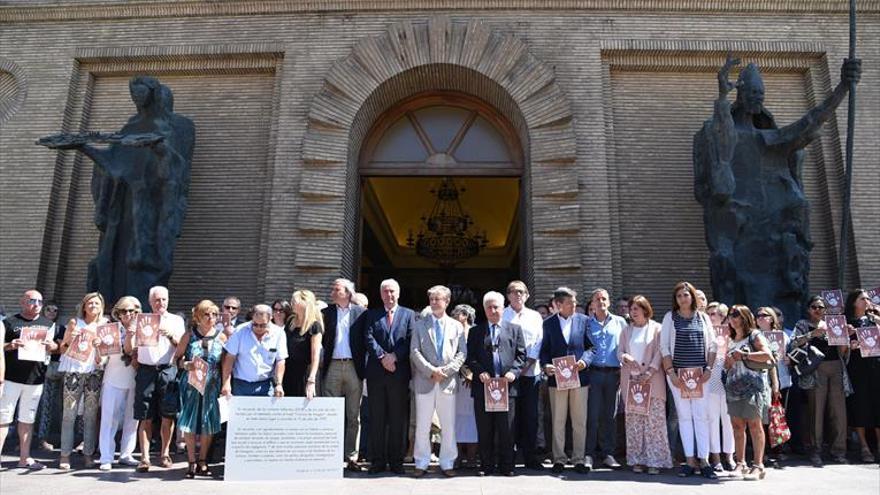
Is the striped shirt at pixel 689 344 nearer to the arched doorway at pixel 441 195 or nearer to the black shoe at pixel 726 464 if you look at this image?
the black shoe at pixel 726 464

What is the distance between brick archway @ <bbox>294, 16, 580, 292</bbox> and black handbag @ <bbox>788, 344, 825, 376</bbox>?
3.64m

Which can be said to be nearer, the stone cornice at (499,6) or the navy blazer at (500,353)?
the navy blazer at (500,353)

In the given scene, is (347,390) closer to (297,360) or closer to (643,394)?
(297,360)

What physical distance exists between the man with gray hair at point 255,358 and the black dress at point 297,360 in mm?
181

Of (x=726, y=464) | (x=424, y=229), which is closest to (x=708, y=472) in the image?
(x=726, y=464)

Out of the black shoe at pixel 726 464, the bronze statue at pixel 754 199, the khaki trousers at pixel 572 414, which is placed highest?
the bronze statue at pixel 754 199

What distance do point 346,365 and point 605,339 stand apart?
2613 millimetres

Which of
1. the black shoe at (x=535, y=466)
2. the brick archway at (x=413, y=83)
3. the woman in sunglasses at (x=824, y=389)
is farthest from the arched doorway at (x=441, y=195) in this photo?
the black shoe at (x=535, y=466)

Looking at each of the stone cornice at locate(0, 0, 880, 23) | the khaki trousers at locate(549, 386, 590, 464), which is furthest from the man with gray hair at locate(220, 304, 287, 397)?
the stone cornice at locate(0, 0, 880, 23)

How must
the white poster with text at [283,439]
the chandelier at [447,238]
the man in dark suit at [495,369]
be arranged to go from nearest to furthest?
1. the white poster with text at [283,439]
2. the man in dark suit at [495,369]
3. the chandelier at [447,238]

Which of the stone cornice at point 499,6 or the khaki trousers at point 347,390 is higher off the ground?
the stone cornice at point 499,6

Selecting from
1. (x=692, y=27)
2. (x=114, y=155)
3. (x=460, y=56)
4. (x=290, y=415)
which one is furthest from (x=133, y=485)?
(x=692, y=27)

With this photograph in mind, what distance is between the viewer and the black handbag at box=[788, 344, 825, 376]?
24.6ft

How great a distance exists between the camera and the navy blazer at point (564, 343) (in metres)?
6.82
